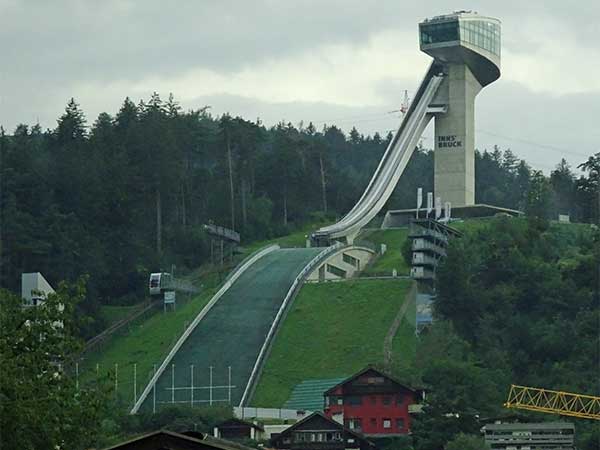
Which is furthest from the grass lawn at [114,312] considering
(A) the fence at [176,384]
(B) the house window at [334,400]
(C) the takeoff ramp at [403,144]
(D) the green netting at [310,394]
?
(B) the house window at [334,400]

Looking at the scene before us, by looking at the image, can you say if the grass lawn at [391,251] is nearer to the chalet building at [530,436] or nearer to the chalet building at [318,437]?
the chalet building at [318,437]

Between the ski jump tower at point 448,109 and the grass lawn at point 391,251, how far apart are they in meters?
1.28

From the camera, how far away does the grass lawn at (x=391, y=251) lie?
81500 mm

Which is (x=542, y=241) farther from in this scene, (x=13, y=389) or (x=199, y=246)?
(x=13, y=389)

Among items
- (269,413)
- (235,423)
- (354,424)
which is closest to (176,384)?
(269,413)

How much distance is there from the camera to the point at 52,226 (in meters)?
77.4

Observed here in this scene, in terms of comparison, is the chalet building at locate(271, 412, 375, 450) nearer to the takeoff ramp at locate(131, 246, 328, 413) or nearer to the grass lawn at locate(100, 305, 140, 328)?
the takeoff ramp at locate(131, 246, 328, 413)

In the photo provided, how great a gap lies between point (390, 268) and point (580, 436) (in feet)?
87.4

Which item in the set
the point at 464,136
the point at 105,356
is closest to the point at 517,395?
the point at 105,356

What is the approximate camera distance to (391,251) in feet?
283

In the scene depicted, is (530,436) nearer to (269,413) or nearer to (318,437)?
(318,437)

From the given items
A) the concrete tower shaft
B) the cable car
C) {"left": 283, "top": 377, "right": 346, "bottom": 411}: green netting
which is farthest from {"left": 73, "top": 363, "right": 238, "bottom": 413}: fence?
the concrete tower shaft

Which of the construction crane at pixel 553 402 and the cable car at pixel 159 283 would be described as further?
the cable car at pixel 159 283

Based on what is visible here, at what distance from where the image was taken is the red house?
60.1 m
